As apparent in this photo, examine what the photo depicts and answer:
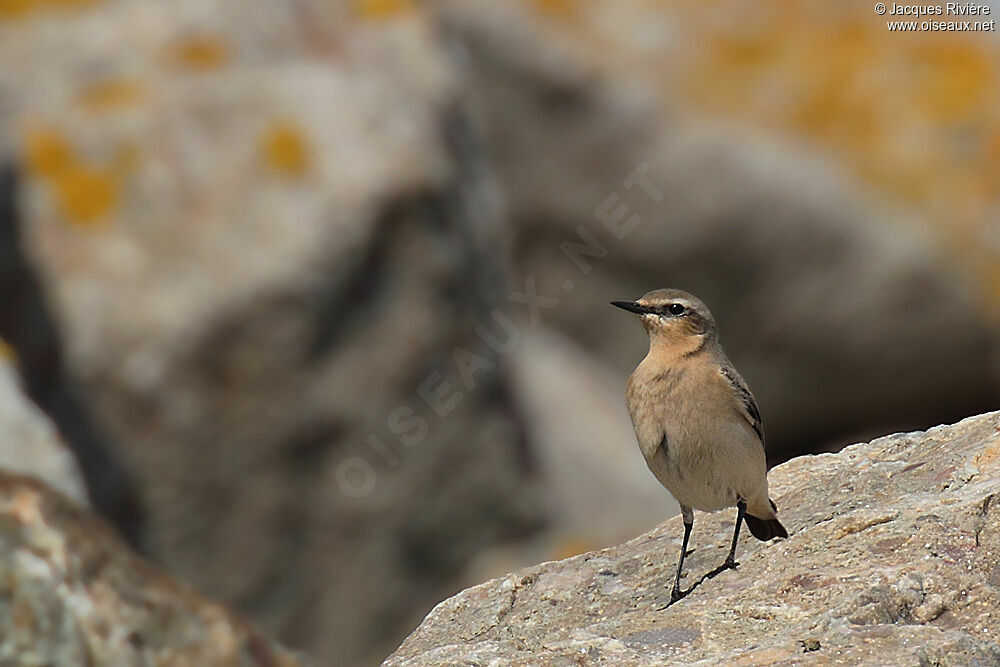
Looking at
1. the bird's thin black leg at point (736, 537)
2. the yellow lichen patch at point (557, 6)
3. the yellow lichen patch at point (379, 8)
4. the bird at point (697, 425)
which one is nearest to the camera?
the bird's thin black leg at point (736, 537)

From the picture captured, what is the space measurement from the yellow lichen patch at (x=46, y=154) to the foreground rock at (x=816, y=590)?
570 cm

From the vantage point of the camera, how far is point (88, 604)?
207 inches

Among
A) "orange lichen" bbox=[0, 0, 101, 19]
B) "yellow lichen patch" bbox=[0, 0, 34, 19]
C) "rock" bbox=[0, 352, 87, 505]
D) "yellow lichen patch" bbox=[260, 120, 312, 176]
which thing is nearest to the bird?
"rock" bbox=[0, 352, 87, 505]

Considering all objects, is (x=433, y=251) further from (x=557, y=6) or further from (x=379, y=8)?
(x=557, y=6)

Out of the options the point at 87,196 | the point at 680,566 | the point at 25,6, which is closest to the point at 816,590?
Answer: the point at 680,566

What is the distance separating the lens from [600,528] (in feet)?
37.2

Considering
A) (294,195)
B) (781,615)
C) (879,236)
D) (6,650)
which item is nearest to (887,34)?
(879,236)

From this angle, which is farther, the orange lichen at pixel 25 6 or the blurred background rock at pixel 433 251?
the orange lichen at pixel 25 6

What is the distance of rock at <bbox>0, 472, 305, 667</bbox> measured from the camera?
16.6 ft

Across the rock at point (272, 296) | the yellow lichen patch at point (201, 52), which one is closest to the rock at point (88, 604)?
the rock at point (272, 296)

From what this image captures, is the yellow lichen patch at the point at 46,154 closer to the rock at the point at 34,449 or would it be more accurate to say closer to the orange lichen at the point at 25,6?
the orange lichen at the point at 25,6

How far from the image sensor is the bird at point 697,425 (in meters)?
5.68

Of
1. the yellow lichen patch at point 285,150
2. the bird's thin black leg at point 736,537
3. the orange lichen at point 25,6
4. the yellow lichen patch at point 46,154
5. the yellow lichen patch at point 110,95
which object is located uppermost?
the orange lichen at point 25,6

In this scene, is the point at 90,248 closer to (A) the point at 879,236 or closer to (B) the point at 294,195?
(B) the point at 294,195
